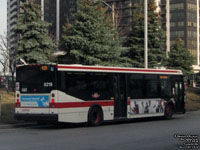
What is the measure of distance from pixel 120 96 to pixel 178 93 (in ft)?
17.8

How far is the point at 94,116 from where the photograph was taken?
20062 mm

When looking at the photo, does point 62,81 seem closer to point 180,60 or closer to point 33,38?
point 33,38

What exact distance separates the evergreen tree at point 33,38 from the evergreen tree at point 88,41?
159cm

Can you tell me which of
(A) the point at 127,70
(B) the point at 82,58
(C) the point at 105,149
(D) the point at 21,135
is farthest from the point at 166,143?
(B) the point at 82,58

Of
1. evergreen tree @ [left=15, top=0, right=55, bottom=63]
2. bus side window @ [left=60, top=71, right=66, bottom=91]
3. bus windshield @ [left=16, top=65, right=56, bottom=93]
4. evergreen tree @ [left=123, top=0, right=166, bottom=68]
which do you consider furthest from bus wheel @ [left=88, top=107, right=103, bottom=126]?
evergreen tree @ [left=123, top=0, right=166, bottom=68]

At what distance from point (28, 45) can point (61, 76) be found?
17.8 meters

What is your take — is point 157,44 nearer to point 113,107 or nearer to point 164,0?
point 113,107

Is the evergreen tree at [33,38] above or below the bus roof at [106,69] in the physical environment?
above

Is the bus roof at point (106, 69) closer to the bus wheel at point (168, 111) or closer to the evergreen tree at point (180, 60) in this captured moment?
the bus wheel at point (168, 111)

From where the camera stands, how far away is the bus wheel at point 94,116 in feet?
64.7

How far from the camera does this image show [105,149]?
1177 centimetres

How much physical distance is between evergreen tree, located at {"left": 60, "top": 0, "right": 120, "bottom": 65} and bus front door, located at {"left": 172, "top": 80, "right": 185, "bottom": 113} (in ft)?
36.2

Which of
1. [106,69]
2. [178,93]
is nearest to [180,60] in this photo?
[178,93]

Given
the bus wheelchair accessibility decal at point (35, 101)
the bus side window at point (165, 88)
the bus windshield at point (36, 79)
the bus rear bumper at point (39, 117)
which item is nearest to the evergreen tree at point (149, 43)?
the bus side window at point (165, 88)
